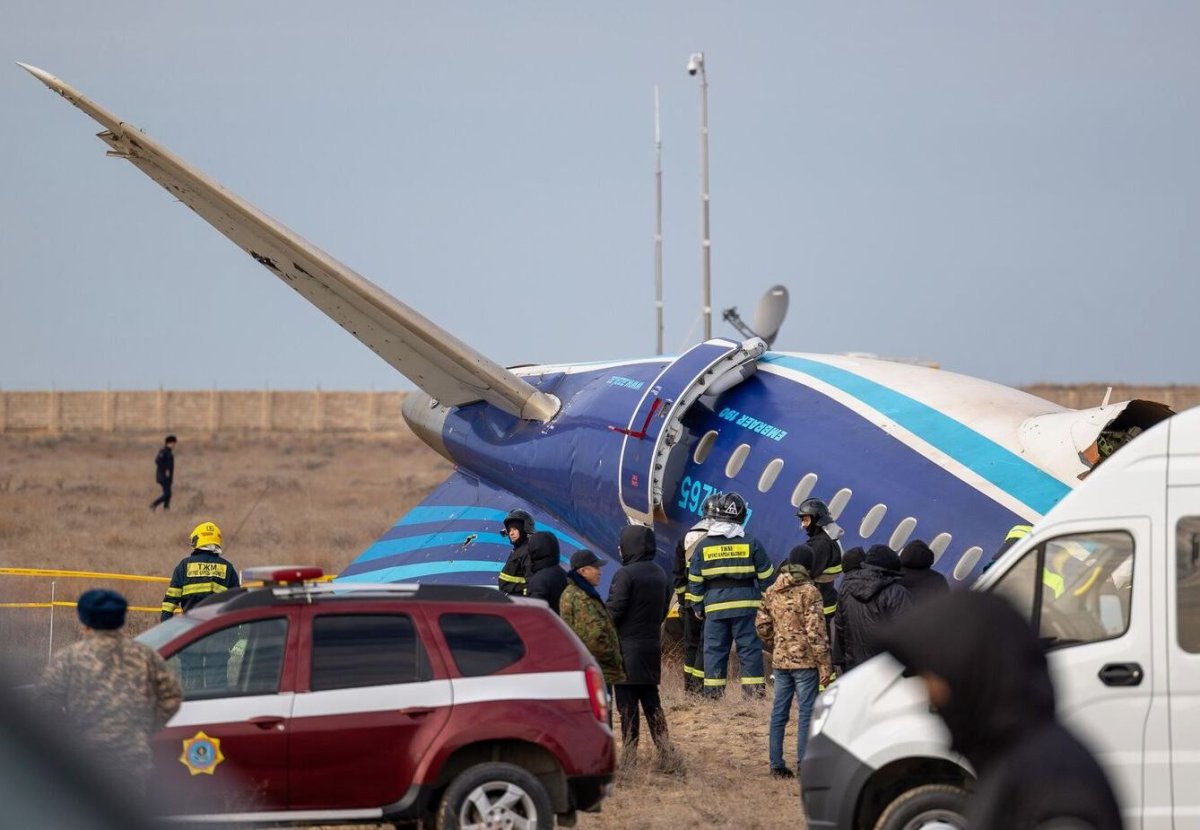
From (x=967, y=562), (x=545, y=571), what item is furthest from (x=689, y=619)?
(x=967, y=562)

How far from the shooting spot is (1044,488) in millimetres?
15180

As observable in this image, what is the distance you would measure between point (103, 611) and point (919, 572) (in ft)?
22.1

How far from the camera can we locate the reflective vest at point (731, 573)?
15555 mm

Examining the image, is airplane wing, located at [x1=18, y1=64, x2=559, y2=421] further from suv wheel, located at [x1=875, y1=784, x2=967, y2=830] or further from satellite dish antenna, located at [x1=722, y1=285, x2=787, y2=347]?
Result: suv wheel, located at [x1=875, y1=784, x2=967, y2=830]

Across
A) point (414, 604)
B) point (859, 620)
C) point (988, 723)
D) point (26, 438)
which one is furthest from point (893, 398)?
point (26, 438)

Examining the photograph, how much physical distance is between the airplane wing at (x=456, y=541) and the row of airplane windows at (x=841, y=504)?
2.15 m

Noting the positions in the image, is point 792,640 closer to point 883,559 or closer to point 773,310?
point 883,559

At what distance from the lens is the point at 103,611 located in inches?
337

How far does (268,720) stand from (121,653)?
124 cm

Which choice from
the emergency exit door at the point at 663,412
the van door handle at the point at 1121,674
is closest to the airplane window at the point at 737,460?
the emergency exit door at the point at 663,412

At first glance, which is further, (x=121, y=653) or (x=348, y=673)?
(x=348, y=673)

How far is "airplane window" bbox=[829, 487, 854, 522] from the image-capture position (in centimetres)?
1653

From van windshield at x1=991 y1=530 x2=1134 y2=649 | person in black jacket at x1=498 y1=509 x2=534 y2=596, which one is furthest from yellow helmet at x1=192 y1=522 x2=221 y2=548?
van windshield at x1=991 y1=530 x2=1134 y2=649

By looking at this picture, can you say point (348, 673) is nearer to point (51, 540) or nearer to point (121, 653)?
point (121, 653)
